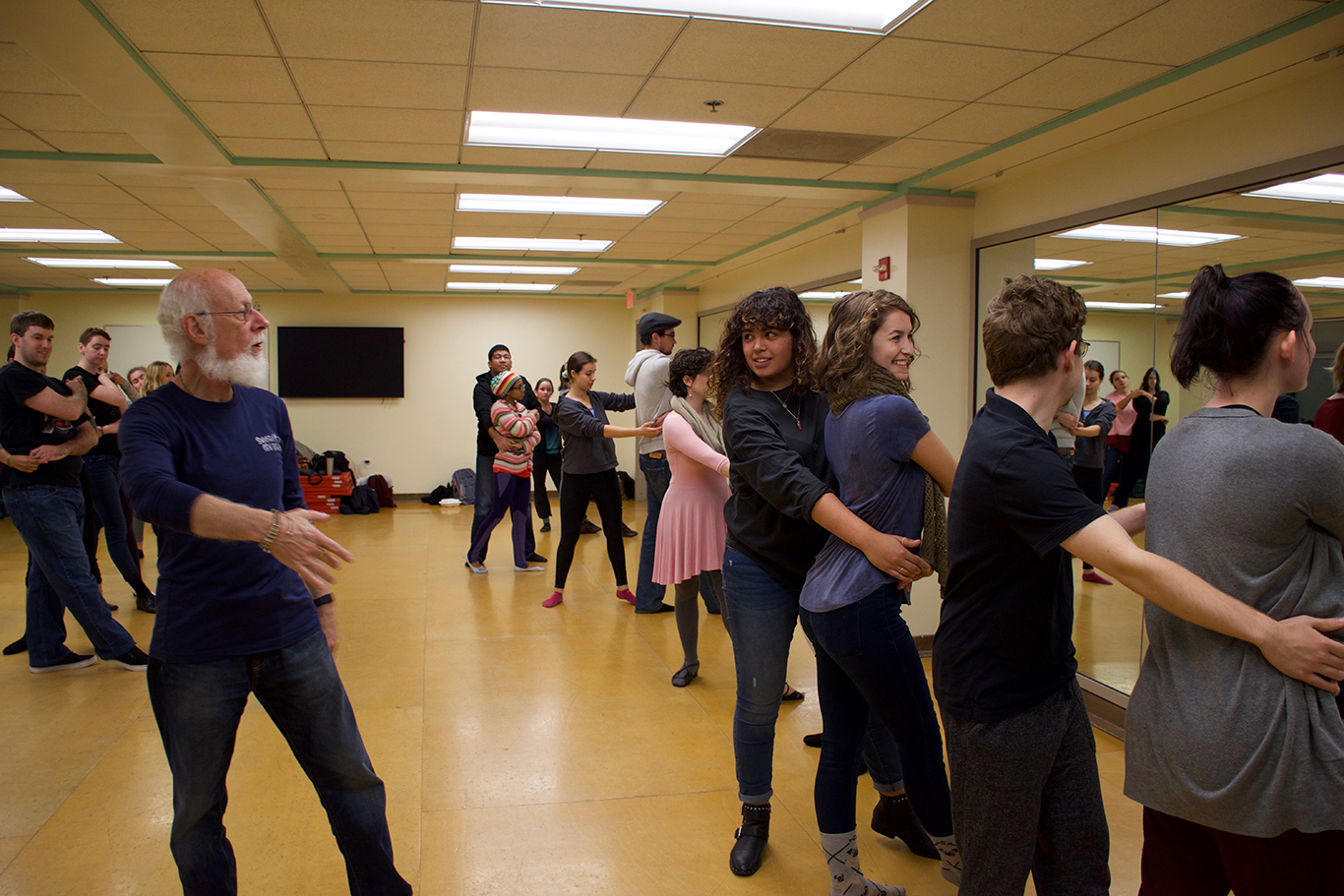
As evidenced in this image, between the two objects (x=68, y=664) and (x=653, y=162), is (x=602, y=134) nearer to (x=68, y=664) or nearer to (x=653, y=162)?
(x=653, y=162)

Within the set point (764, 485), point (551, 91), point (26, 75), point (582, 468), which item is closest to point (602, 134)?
point (551, 91)

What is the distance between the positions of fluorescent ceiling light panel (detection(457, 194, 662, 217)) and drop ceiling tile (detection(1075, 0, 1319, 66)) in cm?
342

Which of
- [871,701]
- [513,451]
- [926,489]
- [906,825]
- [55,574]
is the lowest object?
[906,825]

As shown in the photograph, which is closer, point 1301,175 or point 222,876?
point 222,876

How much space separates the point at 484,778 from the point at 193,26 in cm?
304

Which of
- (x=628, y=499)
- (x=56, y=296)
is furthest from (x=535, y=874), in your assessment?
(x=56, y=296)

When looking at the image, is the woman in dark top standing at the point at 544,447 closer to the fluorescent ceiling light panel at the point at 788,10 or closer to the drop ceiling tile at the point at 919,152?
the drop ceiling tile at the point at 919,152

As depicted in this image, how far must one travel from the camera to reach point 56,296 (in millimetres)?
11438

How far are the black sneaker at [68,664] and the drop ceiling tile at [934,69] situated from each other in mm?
4817

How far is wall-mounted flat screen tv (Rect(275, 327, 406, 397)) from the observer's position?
1186cm

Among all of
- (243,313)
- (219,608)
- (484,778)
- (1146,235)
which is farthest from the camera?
(1146,235)

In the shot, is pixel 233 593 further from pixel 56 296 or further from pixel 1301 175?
pixel 56 296

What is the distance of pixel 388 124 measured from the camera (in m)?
4.27

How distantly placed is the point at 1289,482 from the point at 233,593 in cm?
208
